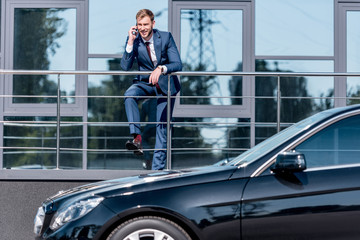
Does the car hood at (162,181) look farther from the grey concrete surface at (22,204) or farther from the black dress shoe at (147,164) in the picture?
the black dress shoe at (147,164)

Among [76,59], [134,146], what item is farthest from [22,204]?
[76,59]

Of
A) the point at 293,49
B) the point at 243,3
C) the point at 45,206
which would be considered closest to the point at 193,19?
the point at 243,3

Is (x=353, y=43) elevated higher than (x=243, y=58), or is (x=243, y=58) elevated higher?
(x=353, y=43)

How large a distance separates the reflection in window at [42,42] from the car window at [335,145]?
18.3 ft

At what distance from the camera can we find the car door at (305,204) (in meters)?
4.70

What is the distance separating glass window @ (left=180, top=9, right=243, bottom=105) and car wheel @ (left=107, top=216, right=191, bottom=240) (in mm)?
5172

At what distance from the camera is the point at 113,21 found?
33.2 feet

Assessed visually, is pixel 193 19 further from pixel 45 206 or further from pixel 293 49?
pixel 45 206

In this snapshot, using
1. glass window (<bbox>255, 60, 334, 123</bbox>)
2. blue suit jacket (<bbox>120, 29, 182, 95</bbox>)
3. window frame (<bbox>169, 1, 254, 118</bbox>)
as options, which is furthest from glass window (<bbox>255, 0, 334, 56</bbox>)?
blue suit jacket (<bbox>120, 29, 182, 95</bbox>)

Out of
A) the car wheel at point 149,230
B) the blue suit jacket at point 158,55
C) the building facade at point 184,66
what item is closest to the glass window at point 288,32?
the building facade at point 184,66

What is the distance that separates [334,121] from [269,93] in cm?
494

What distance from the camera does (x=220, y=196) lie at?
481cm

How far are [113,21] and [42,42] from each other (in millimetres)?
1089

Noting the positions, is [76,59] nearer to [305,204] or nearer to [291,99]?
[291,99]
